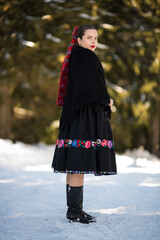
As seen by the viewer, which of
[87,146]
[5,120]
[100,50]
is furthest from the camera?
[5,120]

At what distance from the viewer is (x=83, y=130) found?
2873 millimetres

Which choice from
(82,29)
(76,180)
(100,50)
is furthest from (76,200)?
(100,50)

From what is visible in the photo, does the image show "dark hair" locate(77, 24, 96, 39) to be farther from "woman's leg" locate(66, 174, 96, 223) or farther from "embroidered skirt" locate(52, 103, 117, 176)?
"woman's leg" locate(66, 174, 96, 223)

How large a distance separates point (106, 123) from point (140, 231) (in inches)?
41.8

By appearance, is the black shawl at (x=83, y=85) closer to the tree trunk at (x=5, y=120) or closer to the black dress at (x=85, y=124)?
the black dress at (x=85, y=124)

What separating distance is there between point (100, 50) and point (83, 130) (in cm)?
594

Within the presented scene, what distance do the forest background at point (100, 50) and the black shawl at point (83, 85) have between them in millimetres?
4981

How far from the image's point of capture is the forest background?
26.6 feet

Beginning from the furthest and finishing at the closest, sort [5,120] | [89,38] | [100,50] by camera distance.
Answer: [5,120] → [100,50] → [89,38]

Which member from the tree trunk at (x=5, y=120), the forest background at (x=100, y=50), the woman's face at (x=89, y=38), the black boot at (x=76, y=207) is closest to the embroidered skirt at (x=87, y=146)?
the black boot at (x=76, y=207)

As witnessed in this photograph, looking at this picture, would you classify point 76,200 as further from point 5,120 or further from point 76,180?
point 5,120

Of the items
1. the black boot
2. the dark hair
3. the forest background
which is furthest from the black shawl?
the forest background

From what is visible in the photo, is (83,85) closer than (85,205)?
Yes

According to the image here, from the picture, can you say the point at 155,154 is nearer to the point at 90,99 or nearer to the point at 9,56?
the point at 9,56
